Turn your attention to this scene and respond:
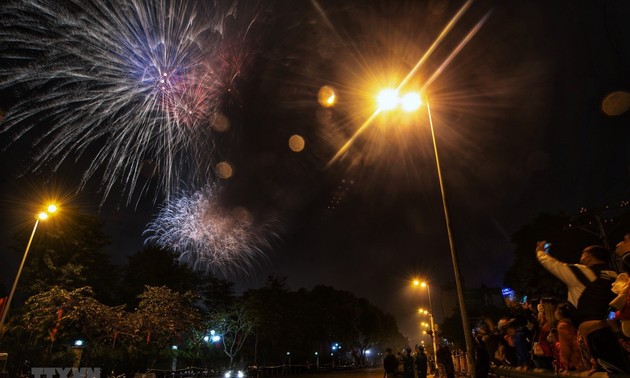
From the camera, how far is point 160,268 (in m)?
39.2

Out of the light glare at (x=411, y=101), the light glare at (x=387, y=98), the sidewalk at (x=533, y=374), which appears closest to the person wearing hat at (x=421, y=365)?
the sidewalk at (x=533, y=374)

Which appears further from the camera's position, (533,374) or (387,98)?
(387,98)

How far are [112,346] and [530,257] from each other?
3621 centimetres

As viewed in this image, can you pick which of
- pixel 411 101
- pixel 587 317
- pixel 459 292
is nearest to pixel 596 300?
pixel 587 317

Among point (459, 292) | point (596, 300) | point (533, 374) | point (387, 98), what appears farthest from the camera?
point (387, 98)

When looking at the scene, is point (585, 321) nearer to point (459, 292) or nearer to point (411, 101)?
point (459, 292)

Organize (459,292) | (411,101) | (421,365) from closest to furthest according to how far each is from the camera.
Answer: (459,292)
(411,101)
(421,365)

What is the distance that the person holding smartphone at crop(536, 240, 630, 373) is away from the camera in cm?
327

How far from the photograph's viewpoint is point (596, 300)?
3.51 m

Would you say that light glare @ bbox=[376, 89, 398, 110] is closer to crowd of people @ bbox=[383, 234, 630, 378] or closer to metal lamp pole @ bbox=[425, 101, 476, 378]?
metal lamp pole @ bbox=[425, 101, 476, 378]

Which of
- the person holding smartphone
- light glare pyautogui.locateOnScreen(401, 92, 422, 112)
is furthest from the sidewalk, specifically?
light glare pyautogui.locateOnScreen(401, 92, 422, 112)

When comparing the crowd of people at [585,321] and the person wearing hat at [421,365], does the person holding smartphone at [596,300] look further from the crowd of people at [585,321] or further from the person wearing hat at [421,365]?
the person wearing hat at [421,365]

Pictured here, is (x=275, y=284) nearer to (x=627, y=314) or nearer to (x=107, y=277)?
(x=107, y=277)

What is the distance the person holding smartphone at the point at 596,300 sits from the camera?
327cm
